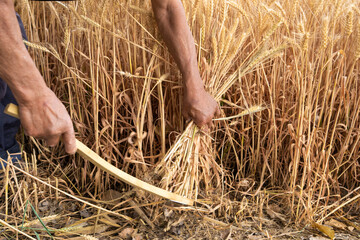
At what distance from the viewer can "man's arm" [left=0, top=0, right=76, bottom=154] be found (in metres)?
0.93

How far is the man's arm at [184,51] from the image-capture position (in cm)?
123

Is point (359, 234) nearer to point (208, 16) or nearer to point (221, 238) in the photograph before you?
point (221, 238)

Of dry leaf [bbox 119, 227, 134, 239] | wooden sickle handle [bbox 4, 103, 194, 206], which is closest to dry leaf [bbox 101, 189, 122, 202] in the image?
dry leaf [bbox 119, 227, 134, 239]

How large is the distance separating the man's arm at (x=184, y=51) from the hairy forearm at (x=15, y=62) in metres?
0.48

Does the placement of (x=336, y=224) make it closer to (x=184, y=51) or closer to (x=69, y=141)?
(x=184, y=51)

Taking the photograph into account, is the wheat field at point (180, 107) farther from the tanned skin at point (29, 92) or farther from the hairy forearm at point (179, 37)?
the tanned skin at point (29, 92)

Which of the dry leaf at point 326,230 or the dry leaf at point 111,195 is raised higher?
the dry leaf at point 111,195

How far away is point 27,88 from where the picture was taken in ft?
3.18

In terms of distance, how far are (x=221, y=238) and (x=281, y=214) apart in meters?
0.29

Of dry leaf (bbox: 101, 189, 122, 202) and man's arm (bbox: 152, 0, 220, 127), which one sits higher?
man's arm (bbox: 152, 0, 220, 127)

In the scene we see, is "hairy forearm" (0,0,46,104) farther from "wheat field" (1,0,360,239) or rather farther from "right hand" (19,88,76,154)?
"wheat field" (1,0,360,239)

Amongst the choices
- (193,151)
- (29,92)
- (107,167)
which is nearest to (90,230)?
(107,167)

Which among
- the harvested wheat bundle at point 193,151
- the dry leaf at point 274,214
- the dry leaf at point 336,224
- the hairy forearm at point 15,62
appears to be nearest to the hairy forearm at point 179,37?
the harvested wheat bundle at point 193,151

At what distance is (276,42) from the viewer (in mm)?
1465
